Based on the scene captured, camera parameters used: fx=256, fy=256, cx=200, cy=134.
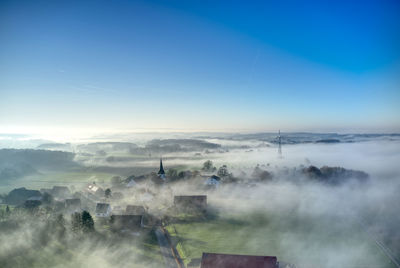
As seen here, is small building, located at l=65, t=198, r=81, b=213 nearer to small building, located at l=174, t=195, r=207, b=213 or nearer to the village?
the village

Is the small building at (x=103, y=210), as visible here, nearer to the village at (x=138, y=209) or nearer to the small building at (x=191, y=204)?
the village at (x=138, y=209)

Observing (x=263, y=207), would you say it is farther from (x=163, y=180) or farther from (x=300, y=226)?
(x=163, y=180)

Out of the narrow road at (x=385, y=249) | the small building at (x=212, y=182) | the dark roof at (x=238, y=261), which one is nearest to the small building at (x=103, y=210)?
the small building at (x=212, y=182)

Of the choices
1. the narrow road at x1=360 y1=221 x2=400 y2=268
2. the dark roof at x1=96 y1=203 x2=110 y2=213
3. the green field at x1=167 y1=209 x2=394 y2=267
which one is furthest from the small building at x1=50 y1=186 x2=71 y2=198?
the narrow road at x1=360 y1=221 x2=400 y2=268

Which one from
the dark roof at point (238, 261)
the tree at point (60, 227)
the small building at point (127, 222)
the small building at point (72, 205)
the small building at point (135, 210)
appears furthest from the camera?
the small building at point (72, 205)

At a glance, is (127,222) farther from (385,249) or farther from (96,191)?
(385,249)

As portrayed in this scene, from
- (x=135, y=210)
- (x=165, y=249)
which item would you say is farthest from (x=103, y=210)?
(x=165, y=249)

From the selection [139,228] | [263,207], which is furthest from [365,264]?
[139,228]
